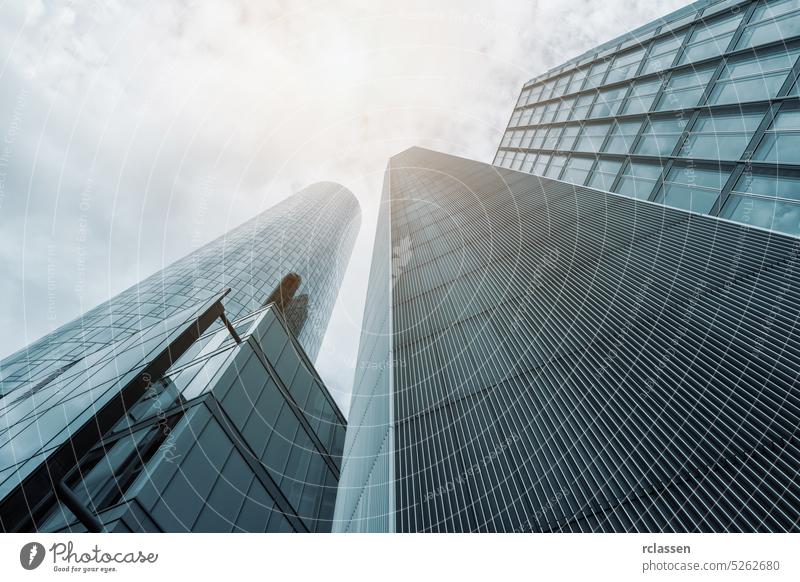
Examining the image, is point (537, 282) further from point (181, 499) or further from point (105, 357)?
point (105, 357)

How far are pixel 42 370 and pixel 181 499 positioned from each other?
22.9 m

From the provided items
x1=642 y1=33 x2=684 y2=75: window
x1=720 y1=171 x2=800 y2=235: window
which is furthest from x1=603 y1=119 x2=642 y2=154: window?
x1=720 y1=171 x2=800 y2=235: window

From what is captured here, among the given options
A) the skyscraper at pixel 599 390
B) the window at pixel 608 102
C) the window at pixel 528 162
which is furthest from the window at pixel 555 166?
the skyscraper at pixel 599 390

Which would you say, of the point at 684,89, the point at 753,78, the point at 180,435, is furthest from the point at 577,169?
the point at 180,435

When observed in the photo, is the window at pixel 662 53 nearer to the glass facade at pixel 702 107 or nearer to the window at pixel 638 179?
the glass facade at pixel 702 107

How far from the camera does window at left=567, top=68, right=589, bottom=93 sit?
24547mm

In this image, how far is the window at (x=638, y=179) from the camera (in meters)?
14.6

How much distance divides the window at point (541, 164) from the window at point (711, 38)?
31.4 ft

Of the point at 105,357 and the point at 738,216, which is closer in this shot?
the point at 738,216

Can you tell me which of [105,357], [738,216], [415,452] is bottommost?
[415,452]

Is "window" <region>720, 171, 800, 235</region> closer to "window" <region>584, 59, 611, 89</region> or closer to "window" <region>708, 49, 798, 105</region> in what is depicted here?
"window" <region>708, 49, 798, 105</region>

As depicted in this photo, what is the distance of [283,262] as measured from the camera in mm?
45000

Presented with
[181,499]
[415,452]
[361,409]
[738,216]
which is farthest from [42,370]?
[738,216]
